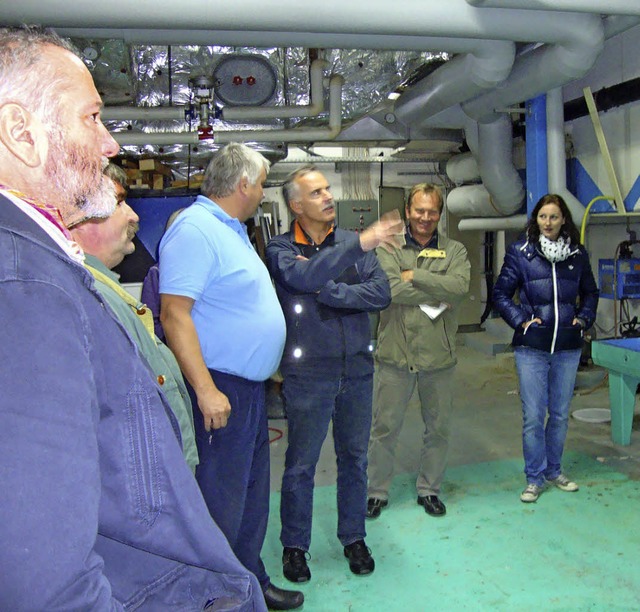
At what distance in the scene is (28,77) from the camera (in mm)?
699

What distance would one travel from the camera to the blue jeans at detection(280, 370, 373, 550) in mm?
2141

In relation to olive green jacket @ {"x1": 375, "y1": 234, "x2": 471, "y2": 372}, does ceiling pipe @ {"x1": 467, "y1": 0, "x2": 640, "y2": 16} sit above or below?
above

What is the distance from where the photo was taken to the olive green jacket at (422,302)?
2.60m

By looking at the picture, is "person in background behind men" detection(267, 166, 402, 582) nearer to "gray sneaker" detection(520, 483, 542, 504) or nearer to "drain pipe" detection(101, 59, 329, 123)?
"gray sneaker" detection(520, 483, 542, 504)

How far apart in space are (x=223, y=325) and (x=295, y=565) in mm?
1056

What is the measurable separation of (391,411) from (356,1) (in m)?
1.81

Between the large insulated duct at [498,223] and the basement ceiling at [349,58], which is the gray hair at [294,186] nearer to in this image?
the basement ceiling at [349,58]

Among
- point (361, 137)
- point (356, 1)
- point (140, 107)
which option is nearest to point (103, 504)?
point (356, 1)

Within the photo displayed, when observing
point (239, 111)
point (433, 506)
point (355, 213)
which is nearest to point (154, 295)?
point (433, 506)

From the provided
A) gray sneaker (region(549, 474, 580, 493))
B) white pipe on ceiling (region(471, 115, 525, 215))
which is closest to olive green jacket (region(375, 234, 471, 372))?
gray sneaker (region(549, 474, 580, 493))

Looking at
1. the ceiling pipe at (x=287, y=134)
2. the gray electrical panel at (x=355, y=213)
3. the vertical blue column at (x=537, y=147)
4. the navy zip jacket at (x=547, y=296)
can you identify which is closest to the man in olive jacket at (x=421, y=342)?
the navy zip jacket at (x=547, y=296)

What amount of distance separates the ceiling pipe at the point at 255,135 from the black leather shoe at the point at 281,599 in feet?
9.90

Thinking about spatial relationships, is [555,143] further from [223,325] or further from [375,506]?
[223,325]

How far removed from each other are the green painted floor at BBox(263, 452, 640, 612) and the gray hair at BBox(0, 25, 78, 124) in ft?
6.21
